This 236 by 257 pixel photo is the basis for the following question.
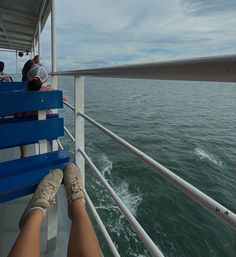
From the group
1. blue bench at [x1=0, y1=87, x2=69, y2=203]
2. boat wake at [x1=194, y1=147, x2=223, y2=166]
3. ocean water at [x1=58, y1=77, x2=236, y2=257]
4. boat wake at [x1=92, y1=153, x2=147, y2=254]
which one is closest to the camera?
blue bench at [x1=0, y1=87, x2=69, y2=203]

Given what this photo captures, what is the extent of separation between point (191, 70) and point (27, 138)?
1.11 metres

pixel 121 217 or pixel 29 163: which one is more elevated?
pixel 29 163

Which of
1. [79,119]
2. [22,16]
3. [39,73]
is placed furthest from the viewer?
[22,16]

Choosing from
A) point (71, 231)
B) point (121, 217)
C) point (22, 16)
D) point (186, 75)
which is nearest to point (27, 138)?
point (71, 231)

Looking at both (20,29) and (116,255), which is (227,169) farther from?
(116,255)

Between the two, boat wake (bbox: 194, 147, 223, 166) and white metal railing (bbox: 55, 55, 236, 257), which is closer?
white metal railing (bbox: 55, 55, 236, 257)

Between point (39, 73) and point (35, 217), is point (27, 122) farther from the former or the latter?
point (39, 73)

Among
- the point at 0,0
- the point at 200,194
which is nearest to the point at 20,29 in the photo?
the point at 0,0

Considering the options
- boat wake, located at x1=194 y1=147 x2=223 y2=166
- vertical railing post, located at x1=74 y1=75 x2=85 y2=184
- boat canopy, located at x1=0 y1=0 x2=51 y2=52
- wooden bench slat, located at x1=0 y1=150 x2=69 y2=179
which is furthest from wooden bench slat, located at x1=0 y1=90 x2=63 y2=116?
boat wake, located at x1=194 y1=147 x2=223 y2=166

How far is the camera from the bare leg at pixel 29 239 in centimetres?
89

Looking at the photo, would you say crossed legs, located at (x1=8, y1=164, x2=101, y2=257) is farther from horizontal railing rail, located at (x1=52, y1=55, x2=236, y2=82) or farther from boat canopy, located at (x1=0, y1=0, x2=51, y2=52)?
boat canopy, located at (x1=0, y1=0, x2=51, y2=52)

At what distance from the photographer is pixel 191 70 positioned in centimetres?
54

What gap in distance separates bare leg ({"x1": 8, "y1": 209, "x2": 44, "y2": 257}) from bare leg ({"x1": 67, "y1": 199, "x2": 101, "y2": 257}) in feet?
0.34

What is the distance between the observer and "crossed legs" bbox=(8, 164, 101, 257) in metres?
0.91
